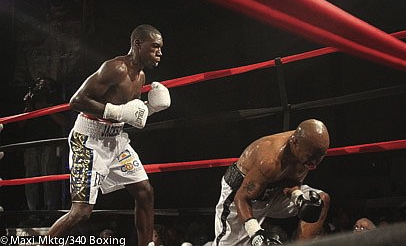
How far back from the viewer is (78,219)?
6.62ft

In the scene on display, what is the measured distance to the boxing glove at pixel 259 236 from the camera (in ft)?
5.30

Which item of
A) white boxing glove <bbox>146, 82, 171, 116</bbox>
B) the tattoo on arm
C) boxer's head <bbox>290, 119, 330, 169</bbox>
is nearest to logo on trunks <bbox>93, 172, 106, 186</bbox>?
white boxing glove <bbox>146, 82, 171, 116</bbox>

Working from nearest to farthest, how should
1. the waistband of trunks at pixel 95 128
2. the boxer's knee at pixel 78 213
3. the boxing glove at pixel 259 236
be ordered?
the boxing glove at pixel 259 236, the boxer's knee at pixel 78 213, the waistband of trunks at pixel 95 128

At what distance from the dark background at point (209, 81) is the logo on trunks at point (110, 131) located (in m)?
1.63

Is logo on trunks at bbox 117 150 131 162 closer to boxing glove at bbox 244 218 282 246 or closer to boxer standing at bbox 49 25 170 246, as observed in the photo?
boxer standing at bbox 49 25 170 246

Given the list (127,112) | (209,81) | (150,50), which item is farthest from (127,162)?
(209,81)

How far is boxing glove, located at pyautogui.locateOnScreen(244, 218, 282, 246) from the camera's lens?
1616mm

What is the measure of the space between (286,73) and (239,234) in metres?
1.99

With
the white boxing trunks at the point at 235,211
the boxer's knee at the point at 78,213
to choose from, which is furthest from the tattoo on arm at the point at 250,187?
the boxer's knee at the point at 78,213

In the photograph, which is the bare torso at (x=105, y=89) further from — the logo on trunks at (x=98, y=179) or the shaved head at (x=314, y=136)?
the shaved head at (x=314, y=136)

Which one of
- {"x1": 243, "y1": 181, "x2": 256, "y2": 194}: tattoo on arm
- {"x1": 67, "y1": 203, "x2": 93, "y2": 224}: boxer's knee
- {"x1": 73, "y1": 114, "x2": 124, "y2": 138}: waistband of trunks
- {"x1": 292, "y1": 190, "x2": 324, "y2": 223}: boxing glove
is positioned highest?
{"x1": 73, "y1": 114, "x2": 124, "y2": 138}: waistband of trunks

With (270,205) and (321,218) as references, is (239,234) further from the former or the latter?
(321,218)

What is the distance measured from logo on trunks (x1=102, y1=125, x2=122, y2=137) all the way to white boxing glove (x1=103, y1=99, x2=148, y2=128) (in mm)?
127

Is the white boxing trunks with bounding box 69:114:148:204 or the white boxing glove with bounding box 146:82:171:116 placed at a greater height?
the white boxing glove with bounding box 146:82:171:116
